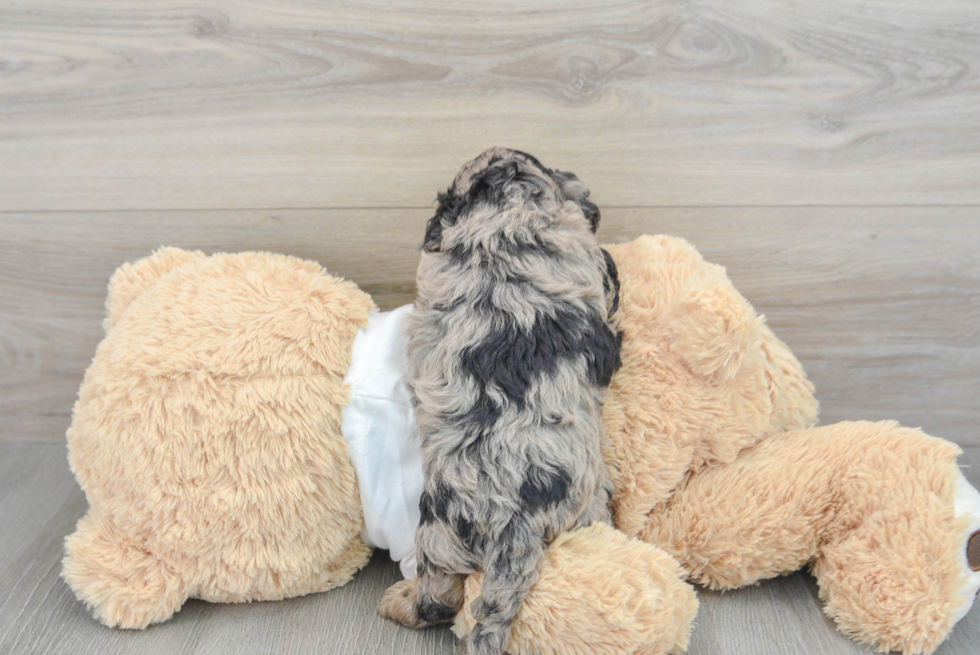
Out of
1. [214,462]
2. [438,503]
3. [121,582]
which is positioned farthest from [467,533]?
[121,582]

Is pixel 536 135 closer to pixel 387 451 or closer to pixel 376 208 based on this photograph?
pixel 376 208

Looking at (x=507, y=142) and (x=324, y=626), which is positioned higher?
(x=507, y=142)

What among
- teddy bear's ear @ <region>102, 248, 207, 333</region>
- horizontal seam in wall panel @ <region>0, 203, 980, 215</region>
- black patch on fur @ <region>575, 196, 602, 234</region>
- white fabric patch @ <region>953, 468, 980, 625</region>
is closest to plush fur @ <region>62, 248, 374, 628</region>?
teddy bear's ear @ <region>102, 248, 207, 333</region>

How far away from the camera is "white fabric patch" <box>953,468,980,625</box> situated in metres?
0.68

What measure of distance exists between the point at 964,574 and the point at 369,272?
2.52 feet

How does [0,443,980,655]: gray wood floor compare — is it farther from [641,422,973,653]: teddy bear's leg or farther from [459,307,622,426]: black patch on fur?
[459,307,622,426]: black patch on fur

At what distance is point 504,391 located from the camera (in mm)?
658

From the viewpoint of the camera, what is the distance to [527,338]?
672 mm

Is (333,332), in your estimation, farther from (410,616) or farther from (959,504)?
(959,504)

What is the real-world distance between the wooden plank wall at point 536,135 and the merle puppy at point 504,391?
0.22 metres

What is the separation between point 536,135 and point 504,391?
409 millimetres

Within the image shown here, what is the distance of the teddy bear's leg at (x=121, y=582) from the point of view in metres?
0.74

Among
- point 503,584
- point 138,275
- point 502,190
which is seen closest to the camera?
point 503,584

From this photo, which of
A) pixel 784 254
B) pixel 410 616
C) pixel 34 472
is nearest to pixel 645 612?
pixel 410 616
